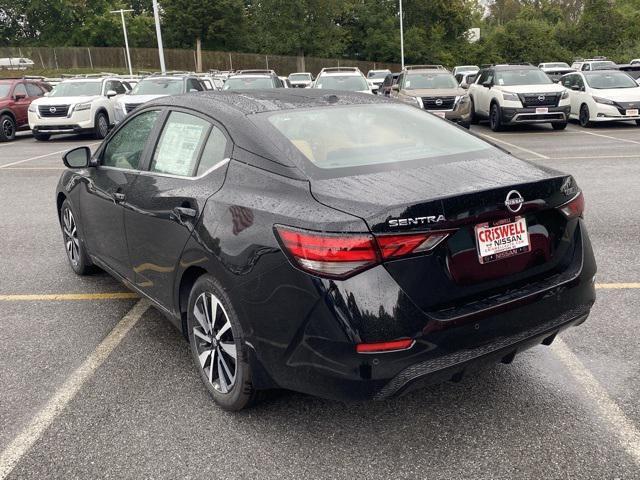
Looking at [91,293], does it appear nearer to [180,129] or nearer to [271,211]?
[180,129]

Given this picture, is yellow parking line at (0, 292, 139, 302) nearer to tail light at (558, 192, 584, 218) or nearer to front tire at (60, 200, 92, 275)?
front tire at (60, 200, 92, 275)

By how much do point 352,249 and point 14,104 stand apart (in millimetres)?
19499

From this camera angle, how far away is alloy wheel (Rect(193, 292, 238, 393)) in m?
3.13

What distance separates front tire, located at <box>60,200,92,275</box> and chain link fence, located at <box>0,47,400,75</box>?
2293 inches

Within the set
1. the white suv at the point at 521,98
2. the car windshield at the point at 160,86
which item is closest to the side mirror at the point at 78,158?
the car windshield at the point at 160,86

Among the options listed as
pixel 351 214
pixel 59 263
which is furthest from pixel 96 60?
pixel 351 214

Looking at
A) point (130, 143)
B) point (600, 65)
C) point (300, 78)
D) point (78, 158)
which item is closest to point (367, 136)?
point (130, 143)

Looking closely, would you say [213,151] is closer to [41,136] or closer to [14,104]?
[41,136]

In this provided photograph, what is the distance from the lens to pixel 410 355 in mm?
2566

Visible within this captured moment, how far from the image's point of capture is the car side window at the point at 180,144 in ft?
11.5

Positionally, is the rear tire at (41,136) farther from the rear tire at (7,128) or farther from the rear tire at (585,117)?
the rear tire at (585,117)

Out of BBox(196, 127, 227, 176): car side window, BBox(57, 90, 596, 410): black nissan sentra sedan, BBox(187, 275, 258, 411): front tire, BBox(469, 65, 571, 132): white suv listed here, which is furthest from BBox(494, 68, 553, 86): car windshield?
BBox(187, 275, 258, 411): front tire

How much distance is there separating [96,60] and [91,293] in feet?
198

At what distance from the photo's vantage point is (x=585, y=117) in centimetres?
1730
